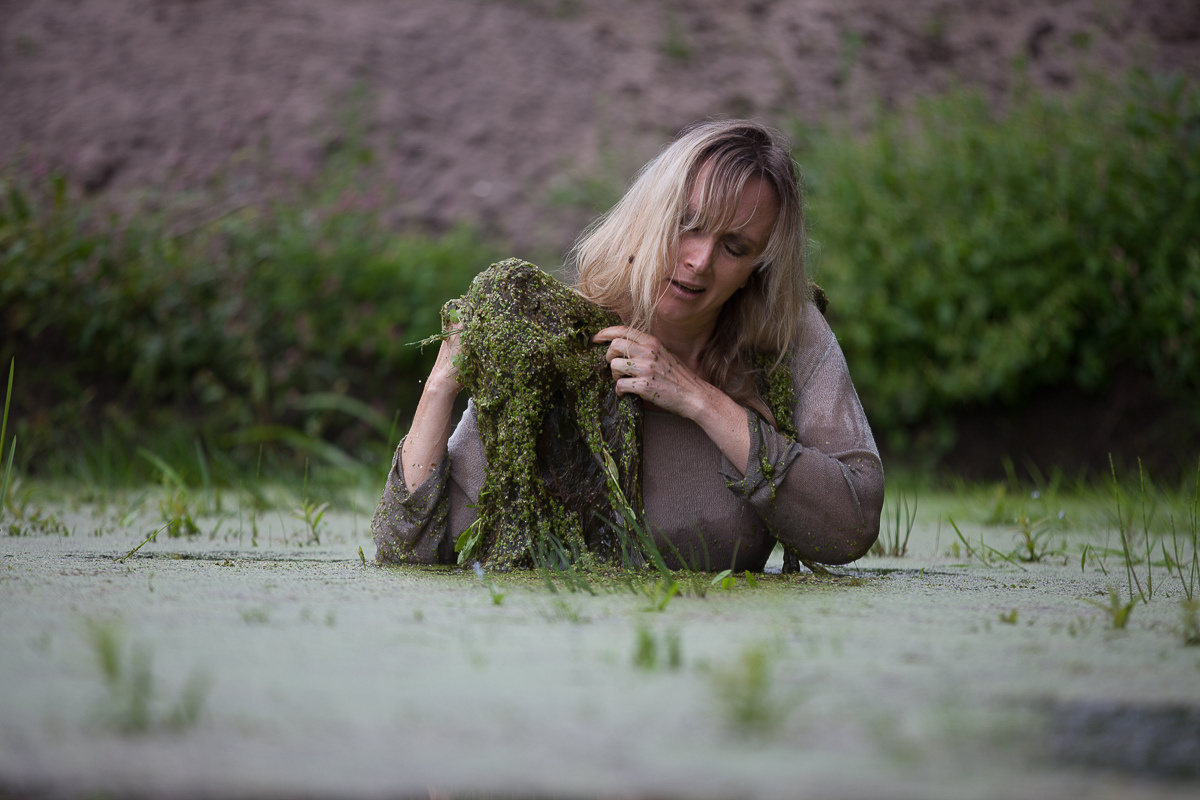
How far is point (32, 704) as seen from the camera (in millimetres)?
1031

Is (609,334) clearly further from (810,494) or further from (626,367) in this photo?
(810,494)

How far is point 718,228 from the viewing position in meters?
2.17

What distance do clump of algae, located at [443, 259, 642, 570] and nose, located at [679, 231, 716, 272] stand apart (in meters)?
0.26

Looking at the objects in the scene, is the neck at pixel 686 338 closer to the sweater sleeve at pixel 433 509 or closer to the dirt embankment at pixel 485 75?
the sweater sleeve at pixel 433 509

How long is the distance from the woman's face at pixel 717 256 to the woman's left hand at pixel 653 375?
96 mm

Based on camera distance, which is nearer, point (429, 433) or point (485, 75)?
point (429, 433)

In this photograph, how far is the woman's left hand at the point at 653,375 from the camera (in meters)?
2.12

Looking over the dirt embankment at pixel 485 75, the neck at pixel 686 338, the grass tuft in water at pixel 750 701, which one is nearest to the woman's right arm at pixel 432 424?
the neck at pixel 686 338

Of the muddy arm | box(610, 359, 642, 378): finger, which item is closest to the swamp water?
the muddy arm

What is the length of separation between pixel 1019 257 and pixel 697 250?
3.01 metres

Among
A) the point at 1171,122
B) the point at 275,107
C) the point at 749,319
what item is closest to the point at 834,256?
the point at 1171,122

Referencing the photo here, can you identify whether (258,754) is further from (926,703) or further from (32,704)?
(926,703)

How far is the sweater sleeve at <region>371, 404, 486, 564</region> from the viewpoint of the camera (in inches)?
88.4

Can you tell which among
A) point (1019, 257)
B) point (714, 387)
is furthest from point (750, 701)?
point (1019, 257)
